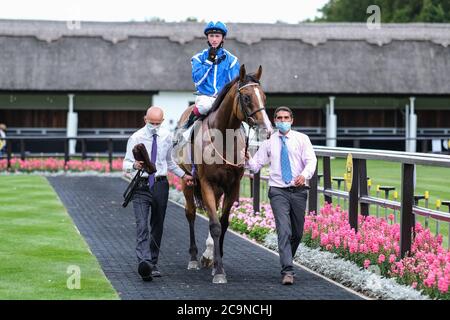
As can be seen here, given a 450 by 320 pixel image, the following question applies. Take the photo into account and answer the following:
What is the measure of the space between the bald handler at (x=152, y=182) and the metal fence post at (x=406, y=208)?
8.45 ft

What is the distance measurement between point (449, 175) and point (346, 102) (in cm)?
3499

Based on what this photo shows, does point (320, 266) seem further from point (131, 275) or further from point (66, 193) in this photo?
point (66, 193)

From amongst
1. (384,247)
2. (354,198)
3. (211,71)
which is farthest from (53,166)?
(384,247)

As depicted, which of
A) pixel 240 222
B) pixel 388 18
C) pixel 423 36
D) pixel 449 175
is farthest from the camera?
pixel 388 18

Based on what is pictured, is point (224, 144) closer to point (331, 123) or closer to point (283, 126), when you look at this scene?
point (283, 126)

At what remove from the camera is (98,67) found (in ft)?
141

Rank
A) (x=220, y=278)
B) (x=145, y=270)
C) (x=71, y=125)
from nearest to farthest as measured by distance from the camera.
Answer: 1. (x=145, y=270)
2. (x=220, y=278)
3. (x=71, y=125)

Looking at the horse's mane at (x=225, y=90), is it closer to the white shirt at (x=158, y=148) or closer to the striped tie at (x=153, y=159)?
the white shirt at (x=158, y=148)

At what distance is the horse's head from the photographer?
977 centimetres

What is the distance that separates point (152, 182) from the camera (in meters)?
10.4

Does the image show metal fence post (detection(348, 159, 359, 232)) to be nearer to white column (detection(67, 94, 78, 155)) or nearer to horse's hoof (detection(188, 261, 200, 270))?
horse's hoof (detection(188, 261, 200, 270))

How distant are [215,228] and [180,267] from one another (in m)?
1.07

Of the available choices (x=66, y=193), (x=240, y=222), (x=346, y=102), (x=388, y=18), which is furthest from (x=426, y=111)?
(x=240, y=222)

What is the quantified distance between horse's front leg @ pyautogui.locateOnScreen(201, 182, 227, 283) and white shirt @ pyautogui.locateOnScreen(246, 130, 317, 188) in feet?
2.06
